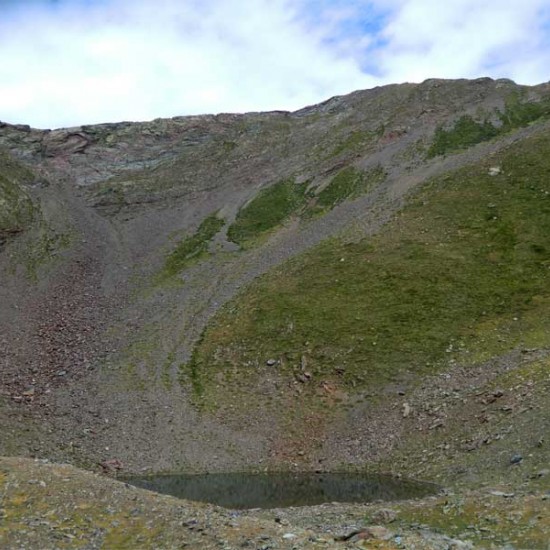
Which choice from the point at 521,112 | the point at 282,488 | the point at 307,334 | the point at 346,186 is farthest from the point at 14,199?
the point at 282,488

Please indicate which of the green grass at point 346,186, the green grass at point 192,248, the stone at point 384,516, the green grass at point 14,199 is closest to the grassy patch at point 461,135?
the green grass at point 346,186

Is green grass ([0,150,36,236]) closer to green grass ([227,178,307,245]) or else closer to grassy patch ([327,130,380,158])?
green grass ([227,178,307,245])

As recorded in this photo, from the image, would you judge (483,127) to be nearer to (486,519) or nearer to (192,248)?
(192,248)

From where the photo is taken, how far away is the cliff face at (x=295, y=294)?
1828 inches

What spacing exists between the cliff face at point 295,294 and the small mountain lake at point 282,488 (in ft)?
6.50

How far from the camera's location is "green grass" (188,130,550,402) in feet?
168

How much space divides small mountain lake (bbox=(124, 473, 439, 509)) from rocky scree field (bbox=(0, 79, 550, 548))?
5.21 feet

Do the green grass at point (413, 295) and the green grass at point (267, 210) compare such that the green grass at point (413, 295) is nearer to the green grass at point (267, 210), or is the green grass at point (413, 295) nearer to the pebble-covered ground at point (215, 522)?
the green grass at point (267, 210)

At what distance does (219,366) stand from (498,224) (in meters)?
32.6

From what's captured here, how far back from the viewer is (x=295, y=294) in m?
63.2

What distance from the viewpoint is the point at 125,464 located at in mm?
45469

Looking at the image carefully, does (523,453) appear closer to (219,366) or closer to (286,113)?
(219,366)

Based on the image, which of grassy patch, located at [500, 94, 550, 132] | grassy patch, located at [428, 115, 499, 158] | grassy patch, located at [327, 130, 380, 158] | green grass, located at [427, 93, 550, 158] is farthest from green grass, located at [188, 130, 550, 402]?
grassy patch, located at [327, 130, 380, 158]

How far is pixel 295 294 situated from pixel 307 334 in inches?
298
